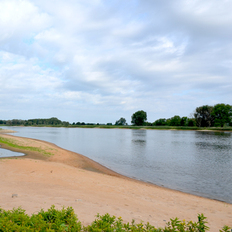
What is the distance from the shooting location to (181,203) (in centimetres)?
856

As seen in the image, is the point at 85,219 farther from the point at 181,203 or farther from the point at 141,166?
the point at 141,166

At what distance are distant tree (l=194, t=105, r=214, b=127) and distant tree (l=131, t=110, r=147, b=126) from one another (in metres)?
47.6

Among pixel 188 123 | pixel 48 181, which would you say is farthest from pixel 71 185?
pixel 188 123

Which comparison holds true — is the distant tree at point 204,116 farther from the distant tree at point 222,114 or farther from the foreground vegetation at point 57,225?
the foreground vegetation at point 57,225

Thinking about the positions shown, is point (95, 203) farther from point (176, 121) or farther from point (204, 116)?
point (176, 121)

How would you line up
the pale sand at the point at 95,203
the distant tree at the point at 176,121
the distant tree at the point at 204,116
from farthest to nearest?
the distant tree at the point at 176,121
the distant tree at the point at 204,116
the pale sand at the point at 95,203

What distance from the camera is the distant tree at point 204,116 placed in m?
122

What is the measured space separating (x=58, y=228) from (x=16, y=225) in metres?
0.88

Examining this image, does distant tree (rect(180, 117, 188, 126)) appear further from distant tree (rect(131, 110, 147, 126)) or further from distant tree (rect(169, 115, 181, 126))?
distant tree (rect(131, 110, 147, 126))

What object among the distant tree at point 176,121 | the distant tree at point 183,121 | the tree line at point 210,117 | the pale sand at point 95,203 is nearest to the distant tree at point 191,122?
the tree line at point 210,117

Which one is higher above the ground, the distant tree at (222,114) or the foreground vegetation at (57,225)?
the distant tree at (222,114)

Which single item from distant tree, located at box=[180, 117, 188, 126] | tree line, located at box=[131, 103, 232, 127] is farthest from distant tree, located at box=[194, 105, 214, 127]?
distant tree, located at box=[180, 117, 188, 126]

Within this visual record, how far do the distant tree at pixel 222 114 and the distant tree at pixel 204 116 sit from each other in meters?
4.38

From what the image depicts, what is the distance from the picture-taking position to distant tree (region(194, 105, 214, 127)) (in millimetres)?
122287
